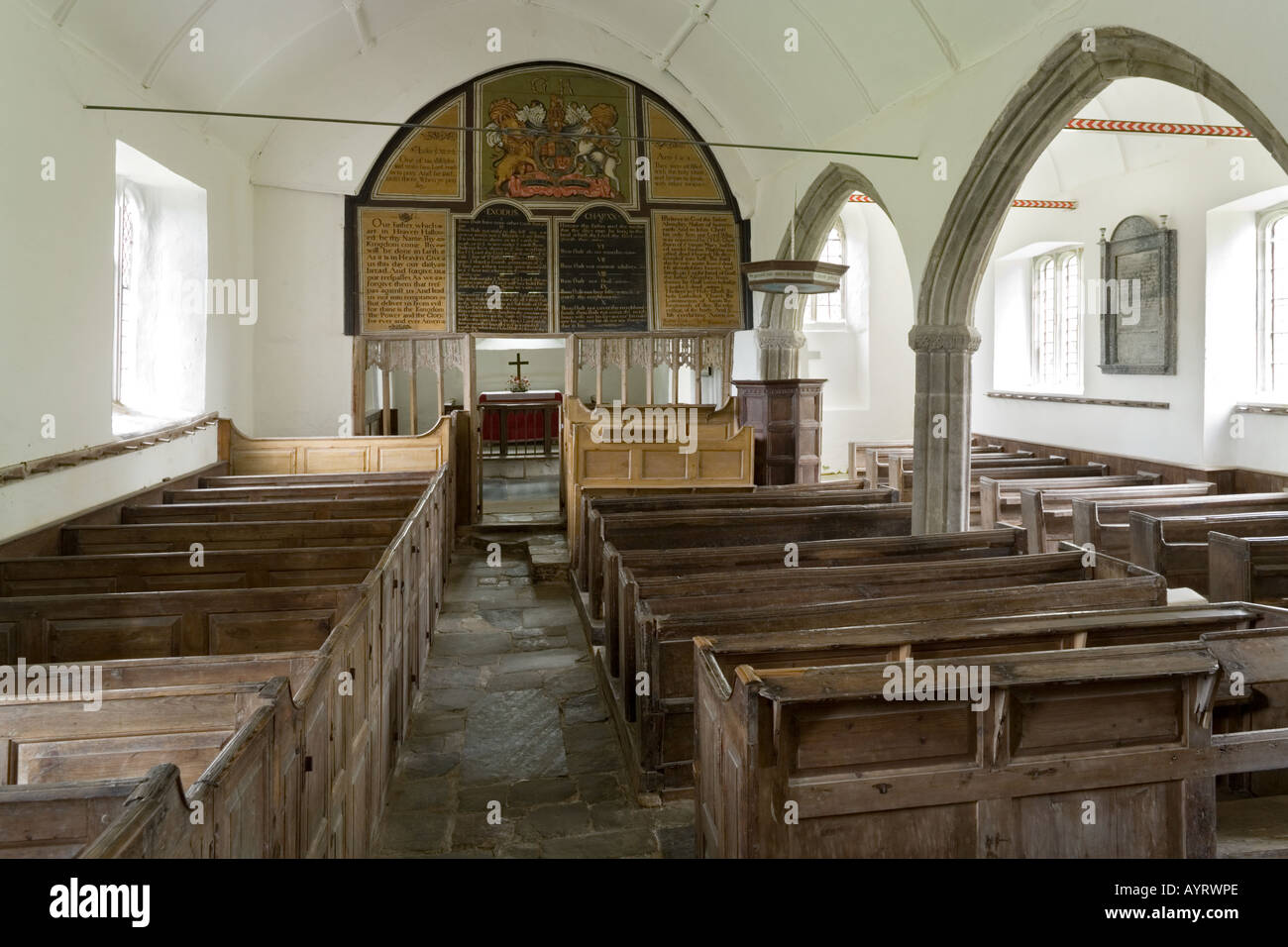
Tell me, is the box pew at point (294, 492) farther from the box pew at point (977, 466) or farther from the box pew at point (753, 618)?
the box pew at point (977, 466)

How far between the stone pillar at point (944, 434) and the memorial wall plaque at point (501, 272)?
5.25 m

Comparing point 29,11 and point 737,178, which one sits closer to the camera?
point 29,11

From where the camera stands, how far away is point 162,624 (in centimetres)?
335

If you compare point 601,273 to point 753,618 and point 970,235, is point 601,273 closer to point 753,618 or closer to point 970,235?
point 970,235

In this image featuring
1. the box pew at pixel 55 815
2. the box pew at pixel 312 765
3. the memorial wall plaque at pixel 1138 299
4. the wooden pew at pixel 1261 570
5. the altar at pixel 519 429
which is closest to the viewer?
the box pew at pixel 312 765

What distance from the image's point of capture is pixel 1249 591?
420cm

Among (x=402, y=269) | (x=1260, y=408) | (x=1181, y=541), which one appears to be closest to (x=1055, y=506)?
(x=1181, y=541)

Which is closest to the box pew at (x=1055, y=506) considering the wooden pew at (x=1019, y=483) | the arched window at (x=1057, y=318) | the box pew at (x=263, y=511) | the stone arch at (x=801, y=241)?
the wooden pew at (x=1019, y=483)

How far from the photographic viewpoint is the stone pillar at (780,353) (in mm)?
10641

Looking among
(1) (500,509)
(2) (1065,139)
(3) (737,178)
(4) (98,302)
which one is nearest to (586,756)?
(4) (98,302)

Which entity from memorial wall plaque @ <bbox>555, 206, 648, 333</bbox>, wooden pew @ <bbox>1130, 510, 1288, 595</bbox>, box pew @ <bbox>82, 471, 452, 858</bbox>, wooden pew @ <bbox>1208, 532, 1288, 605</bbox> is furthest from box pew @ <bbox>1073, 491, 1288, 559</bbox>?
memorial wall plaque @ <bbox>555, 206, 648, 333</bbox>

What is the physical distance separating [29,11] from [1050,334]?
36.3ft

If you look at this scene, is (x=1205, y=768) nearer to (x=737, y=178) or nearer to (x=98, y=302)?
(x=98, y=302)

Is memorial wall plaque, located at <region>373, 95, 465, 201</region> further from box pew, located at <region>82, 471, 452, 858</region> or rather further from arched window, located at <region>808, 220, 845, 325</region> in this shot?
box pew, located at <region>82, 471, 452, 858</region>
